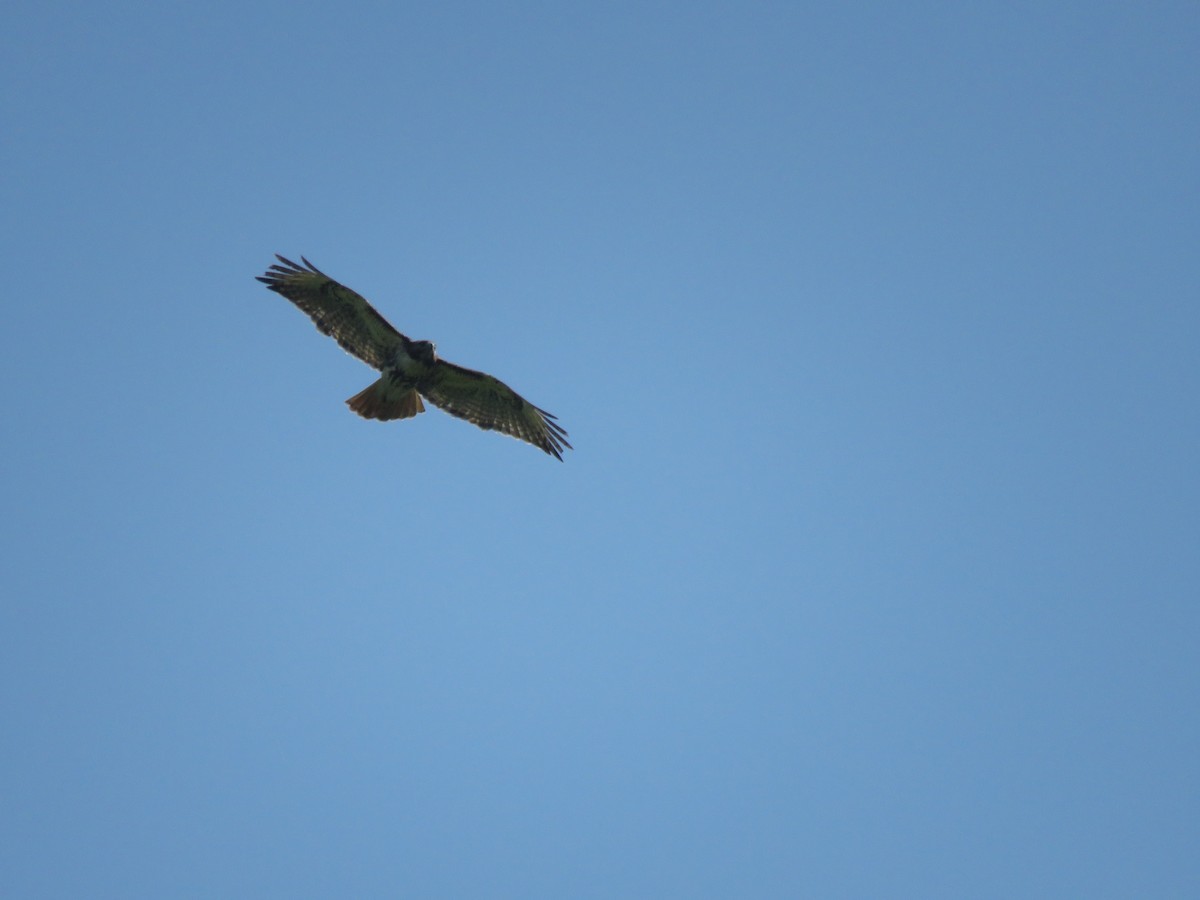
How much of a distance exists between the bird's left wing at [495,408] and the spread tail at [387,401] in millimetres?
467

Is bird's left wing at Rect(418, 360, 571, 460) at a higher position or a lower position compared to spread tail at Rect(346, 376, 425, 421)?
higher

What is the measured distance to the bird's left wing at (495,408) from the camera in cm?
1791

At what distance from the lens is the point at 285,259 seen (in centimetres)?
1695

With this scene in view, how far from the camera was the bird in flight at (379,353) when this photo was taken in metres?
17.0

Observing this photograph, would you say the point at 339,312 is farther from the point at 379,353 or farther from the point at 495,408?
the point at 495,408

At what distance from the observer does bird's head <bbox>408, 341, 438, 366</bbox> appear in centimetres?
1712

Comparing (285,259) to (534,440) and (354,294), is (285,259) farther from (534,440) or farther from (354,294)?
(534,440)

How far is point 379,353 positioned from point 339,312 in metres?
0.86

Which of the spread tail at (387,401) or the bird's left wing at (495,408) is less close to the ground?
the bird's left wing at (495,408)

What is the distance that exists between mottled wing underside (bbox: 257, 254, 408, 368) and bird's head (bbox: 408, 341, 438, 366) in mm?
207

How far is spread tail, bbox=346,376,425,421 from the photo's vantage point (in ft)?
55.3

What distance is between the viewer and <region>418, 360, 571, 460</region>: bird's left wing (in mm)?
17906

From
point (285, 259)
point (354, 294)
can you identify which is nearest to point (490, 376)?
point (354, 294)

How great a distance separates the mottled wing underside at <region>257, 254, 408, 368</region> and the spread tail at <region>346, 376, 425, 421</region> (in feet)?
1.48
